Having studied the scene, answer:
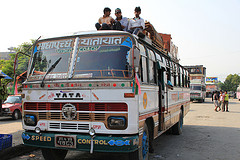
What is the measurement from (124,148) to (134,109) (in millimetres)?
728

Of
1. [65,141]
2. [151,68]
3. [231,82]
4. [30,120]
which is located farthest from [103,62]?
[231,82]

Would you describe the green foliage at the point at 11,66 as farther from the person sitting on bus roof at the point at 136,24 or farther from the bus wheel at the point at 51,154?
the person sitting on bus roof at the point at 136,24

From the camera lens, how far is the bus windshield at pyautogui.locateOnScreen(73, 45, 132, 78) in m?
5.04

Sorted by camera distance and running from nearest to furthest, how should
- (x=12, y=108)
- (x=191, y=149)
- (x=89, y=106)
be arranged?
(x=89, y=106) < (x=191, y=149) < (x=12, y=108)

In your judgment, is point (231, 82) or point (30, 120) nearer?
point (30, 120)

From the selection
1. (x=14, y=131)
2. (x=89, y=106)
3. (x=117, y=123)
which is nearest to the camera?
(x=117, y=123)

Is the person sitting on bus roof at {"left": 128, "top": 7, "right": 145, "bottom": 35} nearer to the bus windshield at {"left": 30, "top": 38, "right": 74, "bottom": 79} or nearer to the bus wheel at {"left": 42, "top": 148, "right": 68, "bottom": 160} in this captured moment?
the bus windshield at {"left": 30, "top": 38, "right": 74, "bottom": 79}

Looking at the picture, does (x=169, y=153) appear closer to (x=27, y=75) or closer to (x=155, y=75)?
(x=155, y=75)

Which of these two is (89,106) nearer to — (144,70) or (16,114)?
(144,70)

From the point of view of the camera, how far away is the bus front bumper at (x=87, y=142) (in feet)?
15.5

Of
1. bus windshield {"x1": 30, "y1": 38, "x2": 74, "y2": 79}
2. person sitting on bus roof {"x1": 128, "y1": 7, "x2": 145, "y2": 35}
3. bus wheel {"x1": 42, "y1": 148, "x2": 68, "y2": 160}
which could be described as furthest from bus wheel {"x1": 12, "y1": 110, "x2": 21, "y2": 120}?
person sitting on bus roof {"x1": 128, "y1": 7, "x2": 145, "y2": 35}

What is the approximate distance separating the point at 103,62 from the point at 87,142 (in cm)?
156

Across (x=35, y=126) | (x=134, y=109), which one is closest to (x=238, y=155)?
(x=134, y=109)

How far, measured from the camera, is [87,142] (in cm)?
484
